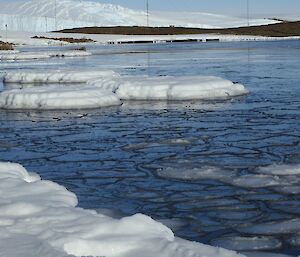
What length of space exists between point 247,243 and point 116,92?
932 cm

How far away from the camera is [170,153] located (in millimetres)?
7164

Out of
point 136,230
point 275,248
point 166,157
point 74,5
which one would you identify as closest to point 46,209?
point 136,230

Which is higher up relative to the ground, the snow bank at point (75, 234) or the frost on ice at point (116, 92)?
the frost on ice at point (116, 92)

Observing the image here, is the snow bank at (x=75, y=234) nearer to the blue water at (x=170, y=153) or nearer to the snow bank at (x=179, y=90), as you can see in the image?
the blue water at (x=170, y=153)

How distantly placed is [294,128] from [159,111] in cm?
299

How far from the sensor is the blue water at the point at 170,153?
4871 millimetres

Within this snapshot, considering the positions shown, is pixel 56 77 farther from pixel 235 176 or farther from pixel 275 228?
pixel 275 228

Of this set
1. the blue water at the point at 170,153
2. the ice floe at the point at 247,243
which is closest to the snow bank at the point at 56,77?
the blue water at the point at 170,153

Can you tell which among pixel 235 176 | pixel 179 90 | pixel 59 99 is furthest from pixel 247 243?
pixel 179 90

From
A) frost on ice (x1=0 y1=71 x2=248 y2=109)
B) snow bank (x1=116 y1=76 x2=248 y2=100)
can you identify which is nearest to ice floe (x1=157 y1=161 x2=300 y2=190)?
frost on ice (x1=0 y1=71 x2=248 y2=109)

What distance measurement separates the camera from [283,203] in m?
5.02

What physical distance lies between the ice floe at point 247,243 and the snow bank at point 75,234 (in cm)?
34

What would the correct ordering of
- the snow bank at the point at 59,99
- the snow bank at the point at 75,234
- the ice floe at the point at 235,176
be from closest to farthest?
the snow bank at the point at 75,234
the ice floe at the point at 235,176
the snow bank at the point at 59,99

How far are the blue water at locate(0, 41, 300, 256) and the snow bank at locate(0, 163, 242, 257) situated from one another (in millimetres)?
428
